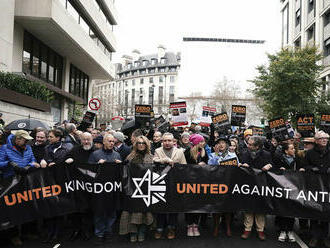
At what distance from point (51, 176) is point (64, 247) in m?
1.20

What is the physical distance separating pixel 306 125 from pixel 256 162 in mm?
4427

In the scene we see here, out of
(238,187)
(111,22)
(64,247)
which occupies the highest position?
(111,22)

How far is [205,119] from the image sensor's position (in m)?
13.1

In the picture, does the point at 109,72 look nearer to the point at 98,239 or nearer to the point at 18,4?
the point at 18,4

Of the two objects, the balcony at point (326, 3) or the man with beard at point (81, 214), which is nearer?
the man with beard at point (81, 214)

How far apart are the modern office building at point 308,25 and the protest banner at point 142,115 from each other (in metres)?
17.0

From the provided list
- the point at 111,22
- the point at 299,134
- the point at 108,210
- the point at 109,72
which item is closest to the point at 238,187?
the point at 108,210

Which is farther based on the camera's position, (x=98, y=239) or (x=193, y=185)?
(x=193, y=185)

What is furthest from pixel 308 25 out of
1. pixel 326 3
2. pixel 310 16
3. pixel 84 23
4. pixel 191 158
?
pixel 191 158

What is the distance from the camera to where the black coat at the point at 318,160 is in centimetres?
537

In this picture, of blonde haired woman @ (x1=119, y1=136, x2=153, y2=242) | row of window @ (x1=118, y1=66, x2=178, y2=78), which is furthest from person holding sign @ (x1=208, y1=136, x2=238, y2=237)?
row of window @ (x1=118, y1=66, x2=178, y2=78)

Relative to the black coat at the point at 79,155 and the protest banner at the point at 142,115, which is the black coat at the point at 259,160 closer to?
the black coat at the point at 79,155

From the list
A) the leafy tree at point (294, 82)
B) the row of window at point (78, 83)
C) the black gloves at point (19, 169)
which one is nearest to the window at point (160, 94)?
the row of window at point (78, 83)

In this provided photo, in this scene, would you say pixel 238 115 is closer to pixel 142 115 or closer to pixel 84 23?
pixel 142 115
